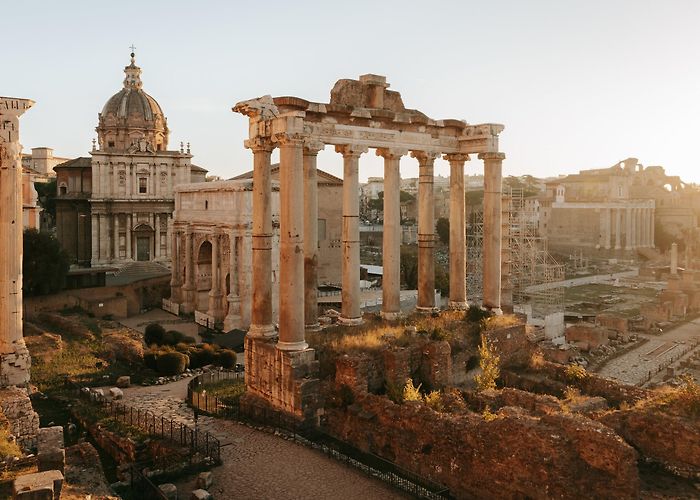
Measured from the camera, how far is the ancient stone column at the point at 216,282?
35188 millimetres

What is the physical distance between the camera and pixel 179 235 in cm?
3981

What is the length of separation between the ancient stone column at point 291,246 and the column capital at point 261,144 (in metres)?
0.66

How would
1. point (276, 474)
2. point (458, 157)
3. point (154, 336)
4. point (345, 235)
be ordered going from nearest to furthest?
point (276, 474) < point (345, 235) < point (458, 157) < point (154, 336)

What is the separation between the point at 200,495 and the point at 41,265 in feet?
86.2

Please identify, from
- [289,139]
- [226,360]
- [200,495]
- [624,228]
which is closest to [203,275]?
[226,360]

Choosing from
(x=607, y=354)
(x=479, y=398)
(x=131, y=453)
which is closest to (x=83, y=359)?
(x=131, y=453)

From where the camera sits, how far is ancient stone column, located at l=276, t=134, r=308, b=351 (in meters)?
13.7

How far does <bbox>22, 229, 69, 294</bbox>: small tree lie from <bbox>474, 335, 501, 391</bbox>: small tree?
25.3 m

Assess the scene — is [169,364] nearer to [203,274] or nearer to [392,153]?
[392,153]

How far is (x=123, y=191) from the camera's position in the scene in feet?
160

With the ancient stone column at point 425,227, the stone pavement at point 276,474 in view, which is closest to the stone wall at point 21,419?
the stone pavement at point 276,474

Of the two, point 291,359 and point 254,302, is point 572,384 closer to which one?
point 291,359

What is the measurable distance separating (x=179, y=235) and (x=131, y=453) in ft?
90.9

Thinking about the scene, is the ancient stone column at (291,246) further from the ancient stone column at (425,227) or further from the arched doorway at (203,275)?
the arched doorway at (203,275)
